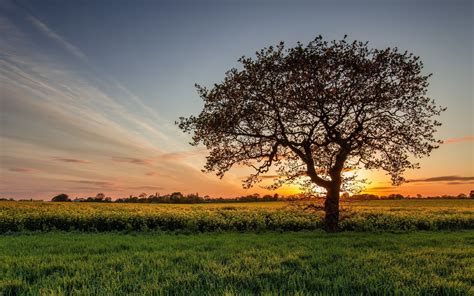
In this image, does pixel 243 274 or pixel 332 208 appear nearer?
pixel 243 274

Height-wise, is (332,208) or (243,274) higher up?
(332,208)

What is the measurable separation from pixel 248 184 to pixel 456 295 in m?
17.6

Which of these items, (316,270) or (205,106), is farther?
(205,106)

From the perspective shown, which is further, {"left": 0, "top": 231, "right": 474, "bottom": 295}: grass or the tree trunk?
the tree trunk

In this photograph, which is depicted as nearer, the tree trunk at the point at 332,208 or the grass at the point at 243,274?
the grass at the point at 243,274

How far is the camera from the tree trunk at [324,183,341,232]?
24.6 meters

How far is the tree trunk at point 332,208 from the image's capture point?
24.6m

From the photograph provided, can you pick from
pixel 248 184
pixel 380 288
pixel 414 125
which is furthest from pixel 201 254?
pixel 414 125

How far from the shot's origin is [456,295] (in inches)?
Result: 306

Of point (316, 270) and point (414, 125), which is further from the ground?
point (414, 125)

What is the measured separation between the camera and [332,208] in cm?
2466

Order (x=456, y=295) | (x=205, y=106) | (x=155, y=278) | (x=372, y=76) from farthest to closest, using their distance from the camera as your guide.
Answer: (x=205, y=106) → (x=372, y=76) → (x=155, y=278) → (x=456, y=295)

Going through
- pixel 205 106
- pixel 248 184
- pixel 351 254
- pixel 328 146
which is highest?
pixel 205 106

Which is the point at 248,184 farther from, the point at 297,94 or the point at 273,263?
the point at 273,263
